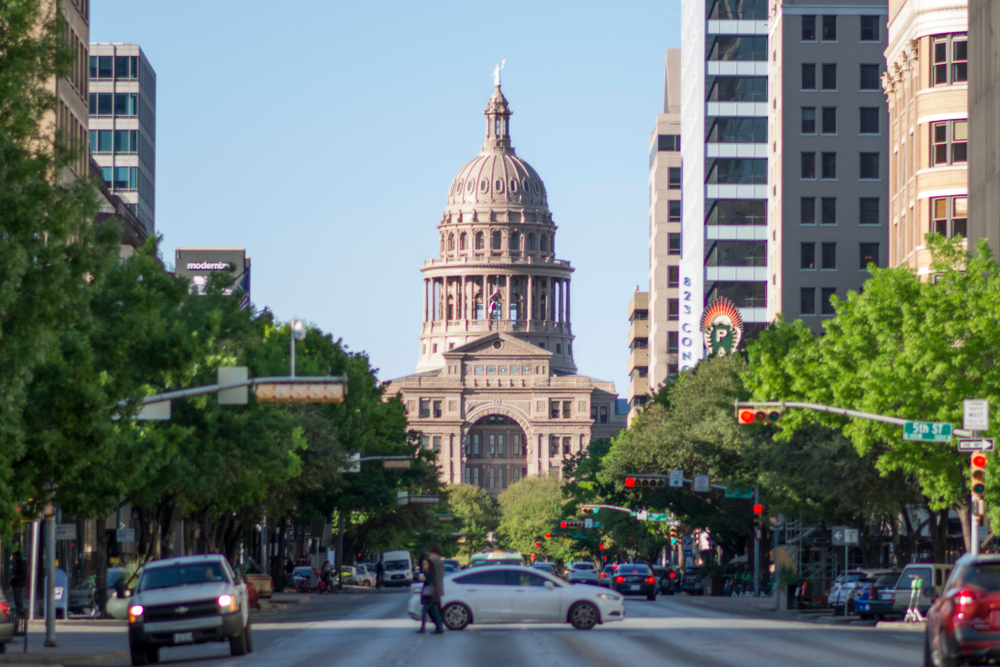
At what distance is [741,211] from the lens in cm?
11600

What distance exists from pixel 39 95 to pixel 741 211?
96.6 meters

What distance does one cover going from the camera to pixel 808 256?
3971 inches

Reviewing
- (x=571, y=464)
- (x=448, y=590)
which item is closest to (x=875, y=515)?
(x=448, y=590)

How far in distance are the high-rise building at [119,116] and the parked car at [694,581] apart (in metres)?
46.2

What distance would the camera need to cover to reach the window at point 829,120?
336 ft

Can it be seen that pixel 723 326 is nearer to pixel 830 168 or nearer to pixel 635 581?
pixel 830 168

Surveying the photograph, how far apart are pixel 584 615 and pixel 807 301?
66.1m

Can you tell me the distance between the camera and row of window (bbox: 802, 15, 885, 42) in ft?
336

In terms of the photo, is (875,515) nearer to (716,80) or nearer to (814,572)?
(814,572)

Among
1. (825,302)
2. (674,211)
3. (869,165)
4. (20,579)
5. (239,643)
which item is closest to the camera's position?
(239,643)

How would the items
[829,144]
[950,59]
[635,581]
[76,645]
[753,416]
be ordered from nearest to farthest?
1. [76,645]
2. [753,416]
3. [950,59]
4. [635,581]
5. [829,144]

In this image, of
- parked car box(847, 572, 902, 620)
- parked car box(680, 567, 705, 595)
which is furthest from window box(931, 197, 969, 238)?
parked car box(680, 567, 705, 595)

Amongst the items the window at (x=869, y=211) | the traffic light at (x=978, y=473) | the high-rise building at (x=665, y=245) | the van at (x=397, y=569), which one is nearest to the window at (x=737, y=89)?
the window at (x=869, y=211)

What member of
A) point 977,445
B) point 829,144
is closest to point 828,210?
point 829,144
